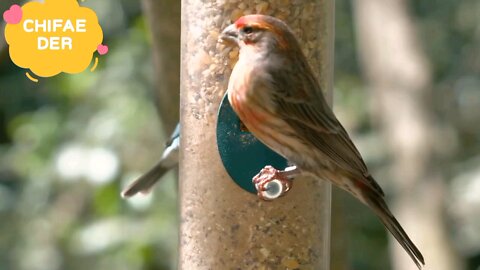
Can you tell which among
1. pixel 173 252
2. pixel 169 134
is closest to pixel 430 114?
pixel 173 252

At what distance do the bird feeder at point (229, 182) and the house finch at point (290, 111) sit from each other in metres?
0.21

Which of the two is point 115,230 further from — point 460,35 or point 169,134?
point 460,35

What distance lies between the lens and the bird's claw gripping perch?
4984 mm

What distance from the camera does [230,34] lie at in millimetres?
4961

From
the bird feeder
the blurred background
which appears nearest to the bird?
the blurred background

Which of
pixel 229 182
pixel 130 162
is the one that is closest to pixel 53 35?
pixel 130 162

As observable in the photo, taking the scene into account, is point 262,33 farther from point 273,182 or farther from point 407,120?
point 407,120

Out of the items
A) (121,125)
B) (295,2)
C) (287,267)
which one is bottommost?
(121,125)

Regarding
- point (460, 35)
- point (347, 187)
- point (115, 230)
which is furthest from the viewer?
point (460, 35)

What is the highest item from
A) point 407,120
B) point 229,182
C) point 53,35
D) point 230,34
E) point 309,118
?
point 230,34

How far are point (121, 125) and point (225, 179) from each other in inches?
127

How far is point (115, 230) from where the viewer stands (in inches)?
324

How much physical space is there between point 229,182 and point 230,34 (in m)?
0.66

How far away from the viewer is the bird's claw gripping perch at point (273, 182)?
4984 mm
